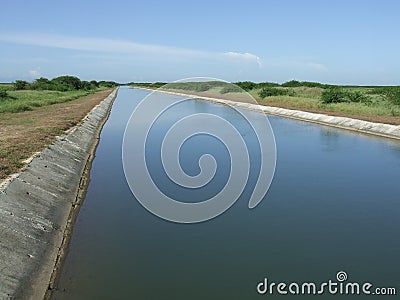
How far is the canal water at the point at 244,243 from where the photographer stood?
6.18m

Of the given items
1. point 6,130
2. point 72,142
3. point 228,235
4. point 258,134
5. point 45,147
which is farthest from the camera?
point 258,134

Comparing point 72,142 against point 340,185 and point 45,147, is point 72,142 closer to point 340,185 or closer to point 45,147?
point 45,147

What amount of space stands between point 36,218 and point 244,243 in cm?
403

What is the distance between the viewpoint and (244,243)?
24.8ft

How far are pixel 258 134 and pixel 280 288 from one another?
58.1ft

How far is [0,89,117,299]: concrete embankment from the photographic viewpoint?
5961 mm

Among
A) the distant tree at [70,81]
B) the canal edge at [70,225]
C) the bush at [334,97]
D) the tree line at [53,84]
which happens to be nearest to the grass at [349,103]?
the bush at [334,97]

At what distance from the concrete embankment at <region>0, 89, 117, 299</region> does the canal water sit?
1.10 ft

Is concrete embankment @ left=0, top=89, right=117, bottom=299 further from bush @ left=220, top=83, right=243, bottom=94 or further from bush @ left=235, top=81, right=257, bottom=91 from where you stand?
bush @ left=235, top=81, right=257, bottom=91

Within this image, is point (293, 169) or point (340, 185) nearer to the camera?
point (340, 185)

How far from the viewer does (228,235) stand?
802 cm

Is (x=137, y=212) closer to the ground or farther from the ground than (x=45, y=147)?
closer to the ground

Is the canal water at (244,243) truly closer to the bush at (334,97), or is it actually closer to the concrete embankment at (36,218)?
the concrete embankment at (36,218)

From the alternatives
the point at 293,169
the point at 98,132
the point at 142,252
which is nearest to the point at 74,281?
the point at 142,252
